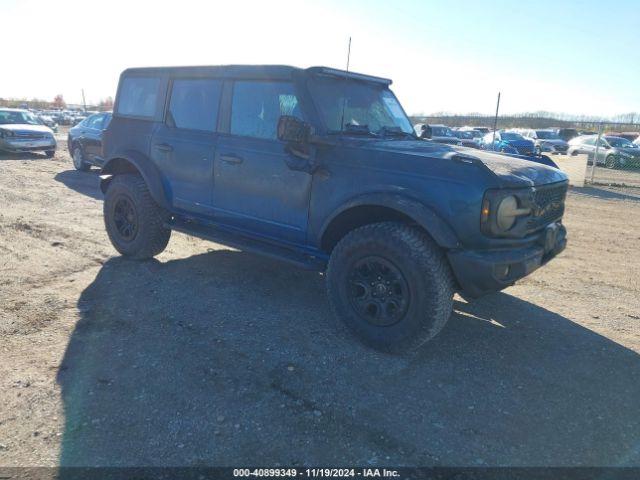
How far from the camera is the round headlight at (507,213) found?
127 inches

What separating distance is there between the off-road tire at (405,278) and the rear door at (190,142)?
1.75m

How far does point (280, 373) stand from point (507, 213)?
1.90 m

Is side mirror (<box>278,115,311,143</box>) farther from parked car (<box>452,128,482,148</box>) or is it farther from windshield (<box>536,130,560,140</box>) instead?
windshield (<box>536,130,560,140</box>)

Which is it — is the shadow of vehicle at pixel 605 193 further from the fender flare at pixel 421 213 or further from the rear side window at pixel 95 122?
the rear side window at pixel 95 122

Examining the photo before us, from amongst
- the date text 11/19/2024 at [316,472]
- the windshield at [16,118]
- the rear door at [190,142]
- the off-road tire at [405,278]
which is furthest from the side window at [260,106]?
the windshield at [16,118]

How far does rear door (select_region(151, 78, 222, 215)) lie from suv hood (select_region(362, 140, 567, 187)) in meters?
1.72

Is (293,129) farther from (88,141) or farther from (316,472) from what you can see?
(88,141)

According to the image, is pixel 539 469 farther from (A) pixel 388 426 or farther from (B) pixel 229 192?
(B) pixel 229 192

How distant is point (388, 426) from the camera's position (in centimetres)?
280

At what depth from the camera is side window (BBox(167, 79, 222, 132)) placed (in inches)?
185

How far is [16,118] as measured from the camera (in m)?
16.0

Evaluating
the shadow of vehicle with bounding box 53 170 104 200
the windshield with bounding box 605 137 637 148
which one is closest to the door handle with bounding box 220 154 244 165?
the shadow of vehicle with bounding box 53 170 104 200

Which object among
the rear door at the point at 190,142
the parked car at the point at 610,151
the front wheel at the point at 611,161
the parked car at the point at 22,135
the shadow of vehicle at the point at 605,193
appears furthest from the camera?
the front wheel at the point at 611,161

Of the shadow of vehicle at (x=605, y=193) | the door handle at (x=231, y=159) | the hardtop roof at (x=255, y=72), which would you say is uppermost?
the hardtop roof at (x=255, y=72)
